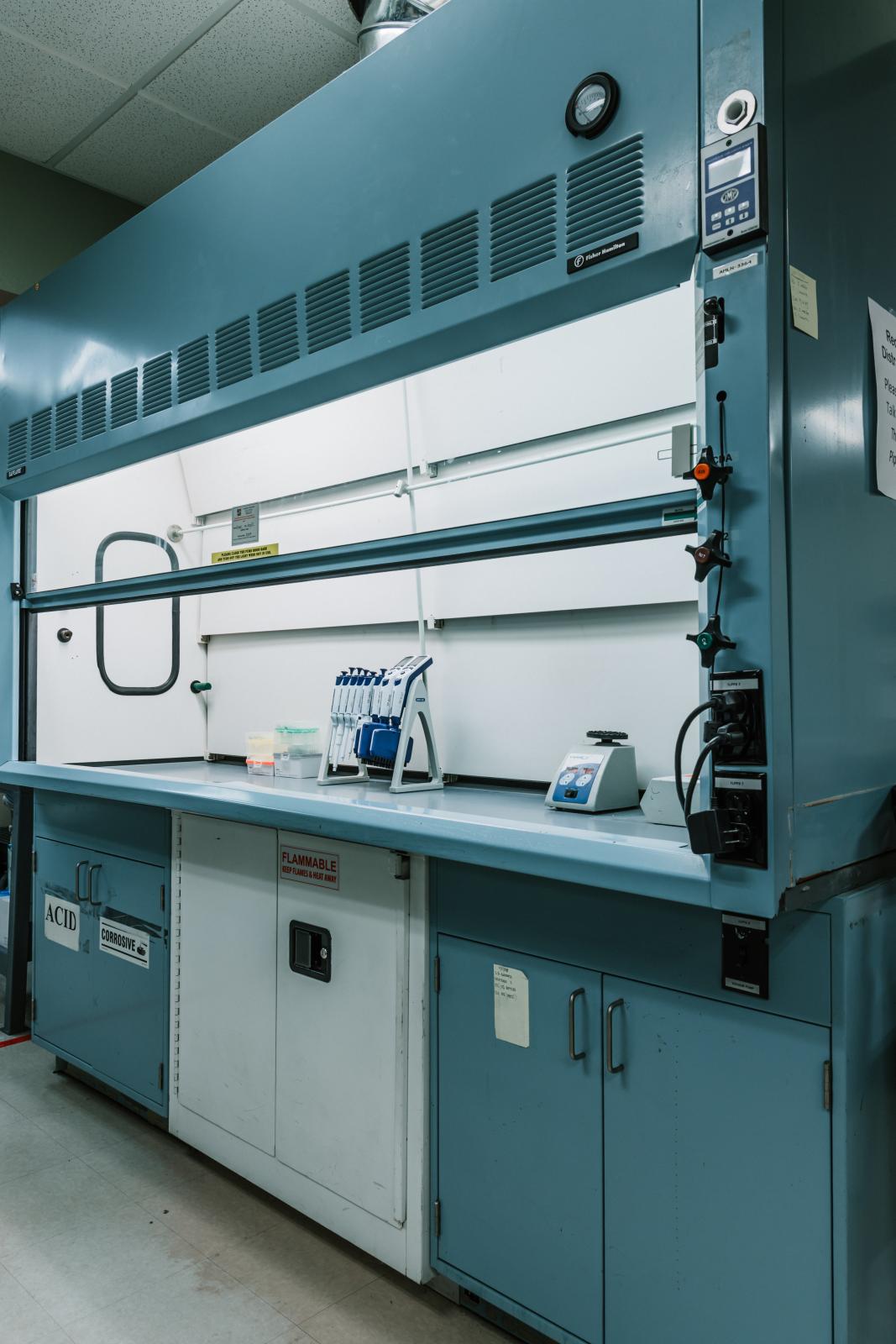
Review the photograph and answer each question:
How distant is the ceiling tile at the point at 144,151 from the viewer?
12.4ft

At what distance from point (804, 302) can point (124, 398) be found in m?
2.14

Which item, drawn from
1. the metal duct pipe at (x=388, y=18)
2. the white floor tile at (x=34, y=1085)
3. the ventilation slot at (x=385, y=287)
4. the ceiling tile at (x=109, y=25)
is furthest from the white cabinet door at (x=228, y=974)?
the ceiling tile at (x=109, y=25)

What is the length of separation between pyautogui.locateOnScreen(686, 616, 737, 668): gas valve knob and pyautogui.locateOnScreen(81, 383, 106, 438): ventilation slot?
2.27m

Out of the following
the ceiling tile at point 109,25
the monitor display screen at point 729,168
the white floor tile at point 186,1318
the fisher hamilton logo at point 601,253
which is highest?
the ceiling tile at point 109,25

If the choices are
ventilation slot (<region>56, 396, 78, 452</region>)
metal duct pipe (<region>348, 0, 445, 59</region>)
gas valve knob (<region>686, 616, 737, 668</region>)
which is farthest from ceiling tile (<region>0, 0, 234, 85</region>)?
gas valve knob (<region>686, 616, 737, 668</region>)

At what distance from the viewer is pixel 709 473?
1402 millimetres

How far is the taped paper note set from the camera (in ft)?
4.72

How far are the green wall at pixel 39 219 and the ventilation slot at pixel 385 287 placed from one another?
2.72 metres

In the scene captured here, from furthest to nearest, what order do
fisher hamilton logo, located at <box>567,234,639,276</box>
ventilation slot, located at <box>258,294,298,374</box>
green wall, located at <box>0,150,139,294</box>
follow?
1. green wall, located at <box>0,150,139,294</box>
2. ventilation slot, located at <box>258,294,298,374</box>
3. fisher hamilton logo, located at <box>567,234,639,276</box>

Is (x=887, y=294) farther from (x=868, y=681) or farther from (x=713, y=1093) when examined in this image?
(x=713, y=1093)

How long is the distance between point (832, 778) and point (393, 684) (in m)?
1.40

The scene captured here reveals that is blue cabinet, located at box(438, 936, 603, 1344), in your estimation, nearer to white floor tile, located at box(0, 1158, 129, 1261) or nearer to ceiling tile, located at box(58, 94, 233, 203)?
white floor tile, located at box(0, 1158, 129, 1261)

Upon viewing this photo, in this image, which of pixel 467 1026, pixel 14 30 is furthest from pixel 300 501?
pixel 467 1026

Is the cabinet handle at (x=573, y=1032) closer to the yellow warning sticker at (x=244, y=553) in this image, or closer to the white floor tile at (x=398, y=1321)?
the white floor tile at (x=398, y=1321)
